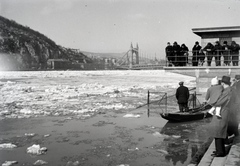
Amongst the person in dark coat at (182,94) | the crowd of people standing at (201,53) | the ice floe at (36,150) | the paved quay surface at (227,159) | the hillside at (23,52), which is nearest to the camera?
the paved quay surface at (227,159)

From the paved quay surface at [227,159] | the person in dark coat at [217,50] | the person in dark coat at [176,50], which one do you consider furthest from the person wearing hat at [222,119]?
the person in dark coat at [176,50]

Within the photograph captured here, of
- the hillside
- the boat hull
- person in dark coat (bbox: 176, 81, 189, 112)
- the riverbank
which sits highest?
the hillside

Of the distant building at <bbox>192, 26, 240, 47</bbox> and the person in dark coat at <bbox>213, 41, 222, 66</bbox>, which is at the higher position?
the distant building at <bbox>192, 26, 240, 47</bbox>

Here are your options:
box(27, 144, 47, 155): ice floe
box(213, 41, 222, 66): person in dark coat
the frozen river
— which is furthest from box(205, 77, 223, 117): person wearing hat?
box(213, 41, 222, 66): person in dark coat

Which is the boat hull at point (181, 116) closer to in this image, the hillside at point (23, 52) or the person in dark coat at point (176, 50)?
the person in dark coat at point (176, 50)

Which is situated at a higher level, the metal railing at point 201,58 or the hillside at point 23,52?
the hillside at point 23,52

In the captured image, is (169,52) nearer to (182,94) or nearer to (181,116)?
(182,94)

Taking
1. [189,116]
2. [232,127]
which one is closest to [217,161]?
[232,127]

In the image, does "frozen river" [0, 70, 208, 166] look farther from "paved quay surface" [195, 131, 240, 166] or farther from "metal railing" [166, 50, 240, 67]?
"metal railing" [166, 50, 240, 67]
